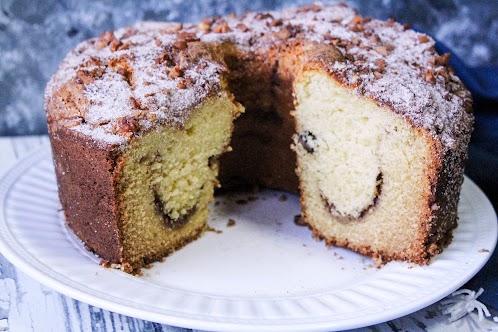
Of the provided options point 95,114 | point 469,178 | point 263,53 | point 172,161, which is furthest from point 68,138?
point 469,178

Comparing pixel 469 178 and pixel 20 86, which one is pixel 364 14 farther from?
pixel 20 86

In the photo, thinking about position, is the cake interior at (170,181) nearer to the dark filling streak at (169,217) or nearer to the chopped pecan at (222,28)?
the dark filling streak at (169,217)

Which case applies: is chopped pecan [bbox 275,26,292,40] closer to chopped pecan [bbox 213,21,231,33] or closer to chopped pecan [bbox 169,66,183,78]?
chopped pecan [bbox 213,21,231,33]

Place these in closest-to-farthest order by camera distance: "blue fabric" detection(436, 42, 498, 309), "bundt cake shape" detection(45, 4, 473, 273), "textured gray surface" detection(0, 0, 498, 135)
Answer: "bundt cake shape" detection(45, 4, 473, 273), "blue fabric" detection(436, 42, 498, 309), "textured gray surface" detection(0, 0, 498, 135)

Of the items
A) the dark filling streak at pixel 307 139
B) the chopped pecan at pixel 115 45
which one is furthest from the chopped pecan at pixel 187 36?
the dark filling streak at pixel 307 139

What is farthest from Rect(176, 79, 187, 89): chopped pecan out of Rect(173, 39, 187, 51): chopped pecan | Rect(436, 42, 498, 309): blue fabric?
Rect(436, 42, 498, 309): blue fabric

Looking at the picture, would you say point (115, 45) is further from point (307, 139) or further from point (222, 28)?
point (307, 139)

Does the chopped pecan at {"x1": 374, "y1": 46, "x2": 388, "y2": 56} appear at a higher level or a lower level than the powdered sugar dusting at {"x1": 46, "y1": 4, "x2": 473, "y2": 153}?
higher
